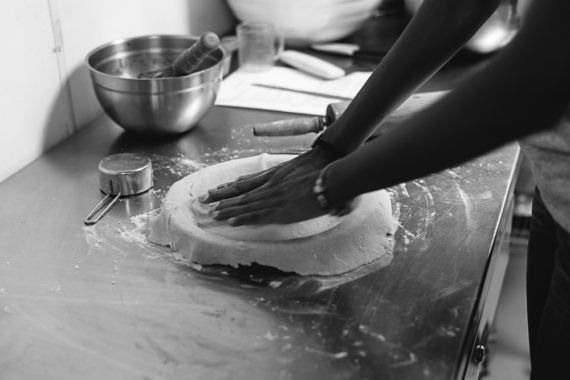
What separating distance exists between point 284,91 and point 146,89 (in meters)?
0.45

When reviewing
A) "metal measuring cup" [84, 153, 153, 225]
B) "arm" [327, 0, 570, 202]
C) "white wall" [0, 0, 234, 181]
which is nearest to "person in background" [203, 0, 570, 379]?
"arm" [327, 0, 570, 202]

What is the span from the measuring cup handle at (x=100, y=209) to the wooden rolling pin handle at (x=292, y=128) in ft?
1.03

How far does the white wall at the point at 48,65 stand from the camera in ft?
3.42

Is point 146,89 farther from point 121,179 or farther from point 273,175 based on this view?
point 273,175

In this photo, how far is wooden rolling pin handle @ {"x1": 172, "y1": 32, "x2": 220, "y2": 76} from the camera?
1092 millimetres

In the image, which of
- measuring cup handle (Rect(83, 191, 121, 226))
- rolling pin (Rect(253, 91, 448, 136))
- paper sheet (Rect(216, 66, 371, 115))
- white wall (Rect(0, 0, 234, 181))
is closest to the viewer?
measuring cup handle (Rect(83, 191, 121, 226))

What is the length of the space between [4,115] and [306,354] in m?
0.69

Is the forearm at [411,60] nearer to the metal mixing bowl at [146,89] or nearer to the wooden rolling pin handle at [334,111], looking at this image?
the wooden rolling pin handle at [334,111]

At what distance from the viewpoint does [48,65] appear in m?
1.13

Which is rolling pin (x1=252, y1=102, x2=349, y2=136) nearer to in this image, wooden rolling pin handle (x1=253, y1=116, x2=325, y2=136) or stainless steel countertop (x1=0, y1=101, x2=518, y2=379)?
wooden rolling pin handle (x1=253, y1=116, x2=325, y2=136)

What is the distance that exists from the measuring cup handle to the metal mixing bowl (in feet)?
0.69

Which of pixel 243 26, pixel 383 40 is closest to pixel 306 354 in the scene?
pixel 243 26

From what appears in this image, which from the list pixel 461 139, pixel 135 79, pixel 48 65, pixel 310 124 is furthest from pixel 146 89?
pixel 461 139

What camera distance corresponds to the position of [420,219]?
3.10 ft
